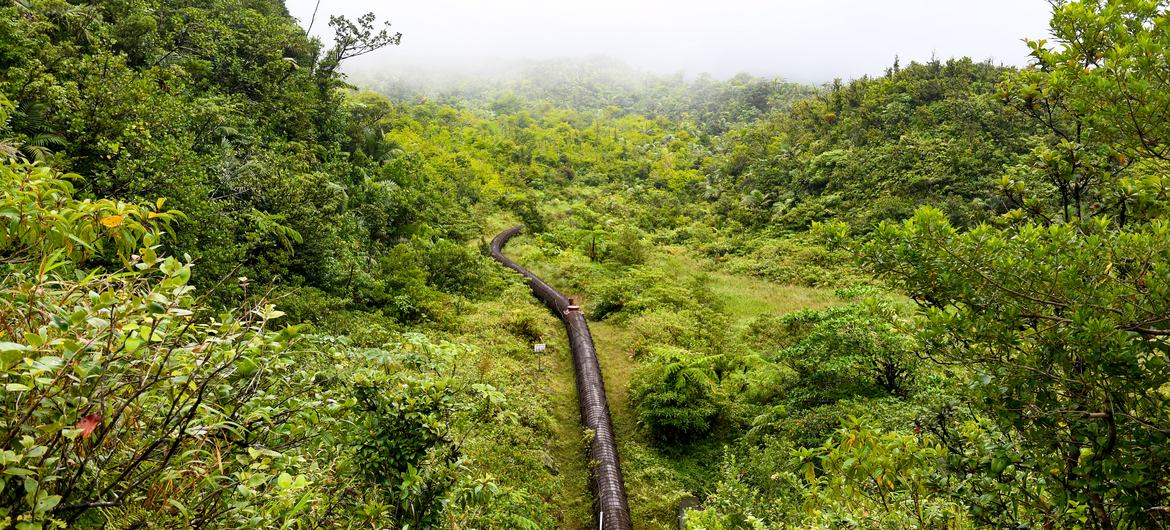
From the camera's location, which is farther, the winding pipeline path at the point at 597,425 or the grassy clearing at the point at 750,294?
the grassy clearing at the point at 750,294

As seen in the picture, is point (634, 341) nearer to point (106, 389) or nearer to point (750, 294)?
point (750, 294)

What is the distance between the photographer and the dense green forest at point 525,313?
1868 mm

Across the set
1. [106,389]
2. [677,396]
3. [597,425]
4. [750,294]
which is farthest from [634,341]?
[106,389]

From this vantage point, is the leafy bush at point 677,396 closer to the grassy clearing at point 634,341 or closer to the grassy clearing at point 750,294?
the grassy clearing at point 634,341

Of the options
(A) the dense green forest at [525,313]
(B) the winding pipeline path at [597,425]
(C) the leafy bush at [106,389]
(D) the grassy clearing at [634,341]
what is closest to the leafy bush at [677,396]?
(A) the dense green forest at [525,313]

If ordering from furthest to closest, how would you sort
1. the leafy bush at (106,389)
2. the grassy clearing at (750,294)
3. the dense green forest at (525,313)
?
1. the grassy clearing at (750,294)
2. the dense green forest at (525,313)
3. the leafy bush at (106,389)

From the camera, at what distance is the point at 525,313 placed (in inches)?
561

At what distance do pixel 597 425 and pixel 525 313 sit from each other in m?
5.50

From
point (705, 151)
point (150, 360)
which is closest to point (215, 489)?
point (150, 360)

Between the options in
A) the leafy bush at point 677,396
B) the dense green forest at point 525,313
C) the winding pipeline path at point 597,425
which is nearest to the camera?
the dense green forest at point 525,313

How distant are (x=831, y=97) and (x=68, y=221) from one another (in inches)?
1360

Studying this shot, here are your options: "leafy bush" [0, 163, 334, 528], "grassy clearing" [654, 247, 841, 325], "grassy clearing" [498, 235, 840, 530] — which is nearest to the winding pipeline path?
"grassy clearing" [498, 235, 840, 530]

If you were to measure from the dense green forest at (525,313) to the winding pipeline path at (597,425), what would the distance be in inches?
14.3

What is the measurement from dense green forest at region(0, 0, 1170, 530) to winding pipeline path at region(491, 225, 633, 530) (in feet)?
1.19
